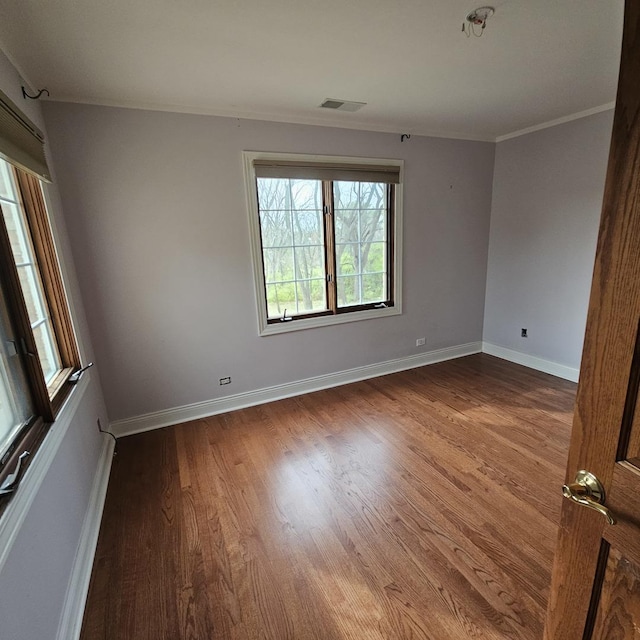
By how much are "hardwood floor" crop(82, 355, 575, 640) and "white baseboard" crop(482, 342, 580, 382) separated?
627mm

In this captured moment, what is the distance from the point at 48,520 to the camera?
1.31m

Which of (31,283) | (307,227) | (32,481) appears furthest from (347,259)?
(32,481)

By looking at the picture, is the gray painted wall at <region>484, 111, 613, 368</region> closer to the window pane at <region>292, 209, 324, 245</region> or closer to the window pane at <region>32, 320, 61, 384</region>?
the window pane at <region>292, 209, 324, 245</region>

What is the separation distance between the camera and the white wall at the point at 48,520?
3.32ft

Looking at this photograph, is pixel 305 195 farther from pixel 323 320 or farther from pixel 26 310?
pixel 26 310

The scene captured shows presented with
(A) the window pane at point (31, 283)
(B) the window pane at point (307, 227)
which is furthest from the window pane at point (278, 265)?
(A) the window pane at point (31, 283)

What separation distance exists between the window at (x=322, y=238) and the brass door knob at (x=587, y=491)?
100 inches

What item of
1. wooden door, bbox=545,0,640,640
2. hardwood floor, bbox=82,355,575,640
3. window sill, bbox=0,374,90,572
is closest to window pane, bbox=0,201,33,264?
window sill, bbox=0,374,90,572

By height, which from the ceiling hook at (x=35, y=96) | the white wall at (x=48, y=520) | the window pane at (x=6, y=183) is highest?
the ceiling hook at (x=35, y=96)

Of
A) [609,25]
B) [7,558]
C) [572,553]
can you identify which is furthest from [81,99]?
[572,553]

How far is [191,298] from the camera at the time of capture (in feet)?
9.09

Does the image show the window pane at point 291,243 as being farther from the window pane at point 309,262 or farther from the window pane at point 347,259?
the window pane at point 347,259

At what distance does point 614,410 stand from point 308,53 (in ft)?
6.81

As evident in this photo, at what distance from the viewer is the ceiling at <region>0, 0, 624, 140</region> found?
4.89ft
